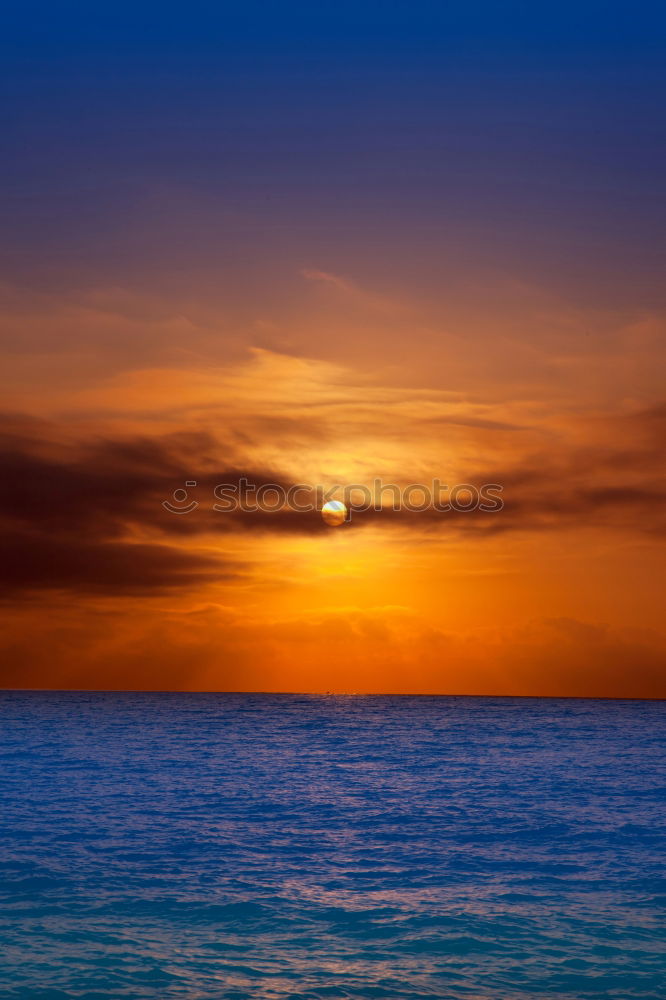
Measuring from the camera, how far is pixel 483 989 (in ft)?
53.8

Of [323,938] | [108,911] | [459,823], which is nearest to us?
[323,938]

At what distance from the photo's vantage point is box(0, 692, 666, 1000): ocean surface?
17.2 meters

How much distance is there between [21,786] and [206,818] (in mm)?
16507

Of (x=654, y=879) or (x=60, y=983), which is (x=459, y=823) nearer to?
(x=654, y=879)

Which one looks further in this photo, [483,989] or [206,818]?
[206,818]

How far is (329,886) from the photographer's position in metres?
25.1

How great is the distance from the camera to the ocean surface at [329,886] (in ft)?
56.3

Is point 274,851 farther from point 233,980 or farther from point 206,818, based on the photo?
point 233,980

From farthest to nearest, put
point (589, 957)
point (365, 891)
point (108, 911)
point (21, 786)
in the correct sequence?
1. point (21, 786)
2. point (365, 891)
3. point (108, 911)
4. point (589, 957)

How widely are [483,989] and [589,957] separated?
3326mm

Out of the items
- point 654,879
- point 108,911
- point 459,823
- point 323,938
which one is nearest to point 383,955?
point 323,938

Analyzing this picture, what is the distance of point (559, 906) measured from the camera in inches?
914

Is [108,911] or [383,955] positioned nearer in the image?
[383,955]

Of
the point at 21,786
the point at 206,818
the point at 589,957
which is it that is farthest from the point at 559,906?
the point at 21,786
